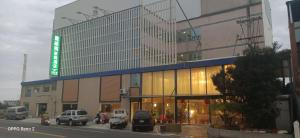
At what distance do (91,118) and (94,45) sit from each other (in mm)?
34790

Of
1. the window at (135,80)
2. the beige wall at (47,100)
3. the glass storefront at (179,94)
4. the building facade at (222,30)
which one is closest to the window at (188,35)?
the building facade at (222,30)

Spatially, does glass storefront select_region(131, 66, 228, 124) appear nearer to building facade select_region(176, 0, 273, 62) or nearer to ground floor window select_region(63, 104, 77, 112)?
ground floor window select_region(63, 104, 77, 112)

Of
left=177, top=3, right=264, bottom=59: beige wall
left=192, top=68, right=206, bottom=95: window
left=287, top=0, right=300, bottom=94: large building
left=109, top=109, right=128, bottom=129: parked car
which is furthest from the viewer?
left=177, top=3, right=264, bottom=59: beige wall

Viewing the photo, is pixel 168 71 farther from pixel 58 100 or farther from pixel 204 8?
pixel 204 8

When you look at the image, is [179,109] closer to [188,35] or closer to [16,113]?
[16,113]

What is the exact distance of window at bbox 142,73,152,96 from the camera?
34312mm

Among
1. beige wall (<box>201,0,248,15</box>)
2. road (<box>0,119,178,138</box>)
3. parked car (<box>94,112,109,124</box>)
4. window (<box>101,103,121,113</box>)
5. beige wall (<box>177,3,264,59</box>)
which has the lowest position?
road (<box>0,119,178,138</box>)

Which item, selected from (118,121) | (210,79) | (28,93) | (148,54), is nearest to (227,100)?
(210,79)

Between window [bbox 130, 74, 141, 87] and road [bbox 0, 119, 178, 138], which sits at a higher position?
window [bbox 130, 74, 141, 87]

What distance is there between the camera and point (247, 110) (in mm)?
20500

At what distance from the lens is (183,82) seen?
105 ft

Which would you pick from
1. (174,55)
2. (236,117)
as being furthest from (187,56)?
(236,117)

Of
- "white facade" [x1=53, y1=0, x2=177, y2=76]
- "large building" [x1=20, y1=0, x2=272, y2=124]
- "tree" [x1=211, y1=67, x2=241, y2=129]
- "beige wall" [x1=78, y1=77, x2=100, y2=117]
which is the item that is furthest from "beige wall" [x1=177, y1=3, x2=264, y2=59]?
"tree" [x1=211, y1=67, x2=241, y2=129]

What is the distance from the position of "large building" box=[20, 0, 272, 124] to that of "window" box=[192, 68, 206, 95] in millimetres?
99
